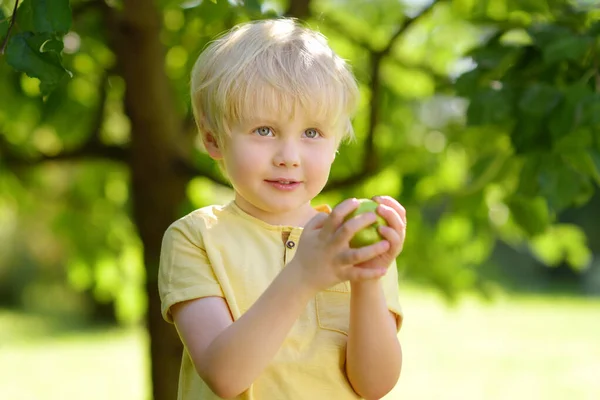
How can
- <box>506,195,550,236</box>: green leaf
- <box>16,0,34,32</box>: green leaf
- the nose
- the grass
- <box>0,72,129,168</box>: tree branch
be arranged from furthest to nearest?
the grass < <box>0,72,129,168</box>: tree branch < <box>506,195,550,236</box>: green leaf < <box>16,0,34,32</box>: green leaf < the nose

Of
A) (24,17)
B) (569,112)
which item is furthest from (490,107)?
(24,17)

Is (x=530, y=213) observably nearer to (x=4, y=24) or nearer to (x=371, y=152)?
(x=371, y=152)

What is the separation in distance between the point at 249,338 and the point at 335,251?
21 cm

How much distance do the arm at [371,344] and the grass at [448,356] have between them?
23.0 feet

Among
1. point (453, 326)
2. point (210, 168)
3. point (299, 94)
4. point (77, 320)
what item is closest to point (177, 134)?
point (210, 168)

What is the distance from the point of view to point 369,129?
3559 millimetres

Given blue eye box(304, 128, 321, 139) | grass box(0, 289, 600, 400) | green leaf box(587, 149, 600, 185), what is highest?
blue eye box(304, 128, 321, 139)

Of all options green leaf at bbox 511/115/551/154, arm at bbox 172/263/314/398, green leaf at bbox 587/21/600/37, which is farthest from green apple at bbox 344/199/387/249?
green leaf at bbox 587/21/600/37

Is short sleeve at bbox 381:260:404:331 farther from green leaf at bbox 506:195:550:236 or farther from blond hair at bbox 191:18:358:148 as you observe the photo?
green leaf at bbox 506:195:550:236

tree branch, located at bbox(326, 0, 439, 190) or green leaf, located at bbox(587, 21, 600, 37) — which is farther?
tree branch, located at bbox(326, 0, 439, 190)

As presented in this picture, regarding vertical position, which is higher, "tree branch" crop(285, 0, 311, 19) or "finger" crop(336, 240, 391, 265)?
"finger" crop(336, 240, 391, 265)

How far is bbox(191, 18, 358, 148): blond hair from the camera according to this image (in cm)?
167

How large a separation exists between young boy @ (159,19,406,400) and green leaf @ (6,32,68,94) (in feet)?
1.03

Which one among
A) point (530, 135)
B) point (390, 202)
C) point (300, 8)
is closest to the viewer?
point (390, 202)
